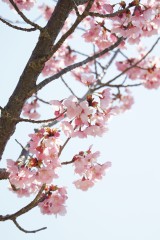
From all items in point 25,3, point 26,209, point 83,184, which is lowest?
point 26,209

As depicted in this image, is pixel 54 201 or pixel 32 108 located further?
pixel 32 108

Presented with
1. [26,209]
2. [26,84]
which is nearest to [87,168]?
[26,209]

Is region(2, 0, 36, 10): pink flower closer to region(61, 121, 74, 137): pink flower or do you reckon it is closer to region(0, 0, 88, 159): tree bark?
region(0, 0, 88, 159): tree bark

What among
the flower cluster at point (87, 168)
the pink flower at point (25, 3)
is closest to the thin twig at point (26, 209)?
the flower cluster at point (87, 168)

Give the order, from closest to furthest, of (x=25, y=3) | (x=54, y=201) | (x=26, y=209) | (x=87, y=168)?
(x=26, y=209)
(x=87, y=168)
(x=54, y=201)
(x=25, y=3)

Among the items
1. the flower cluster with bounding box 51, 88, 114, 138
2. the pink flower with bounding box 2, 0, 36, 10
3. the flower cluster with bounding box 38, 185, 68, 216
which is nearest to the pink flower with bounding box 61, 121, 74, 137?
the flower cluster with bounding box 51, 88, 114, 138

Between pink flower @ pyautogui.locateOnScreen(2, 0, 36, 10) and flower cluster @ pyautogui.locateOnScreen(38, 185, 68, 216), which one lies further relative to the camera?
pink flower @ pyautogui.locateOnScreen(2, 0, 36, 10)

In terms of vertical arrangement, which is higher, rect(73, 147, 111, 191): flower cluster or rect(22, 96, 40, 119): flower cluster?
rect(22, 96, 40, 119): flower cluster

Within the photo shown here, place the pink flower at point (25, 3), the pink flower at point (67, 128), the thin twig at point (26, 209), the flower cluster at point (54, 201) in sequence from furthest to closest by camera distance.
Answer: the pink flower at point (25, 3)
the flower cluster at point (54, 201)
the pink flower at point (67, 128)
the thin twig at point (26, 209)

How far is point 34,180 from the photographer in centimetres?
293

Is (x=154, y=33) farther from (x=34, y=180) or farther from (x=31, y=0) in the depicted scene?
(x=34, y=180)

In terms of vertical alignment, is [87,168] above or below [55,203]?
above

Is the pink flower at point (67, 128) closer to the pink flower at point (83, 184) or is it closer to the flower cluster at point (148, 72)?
the pink flower at point (83, 184)

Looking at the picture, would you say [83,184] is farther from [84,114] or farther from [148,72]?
[148,72]
